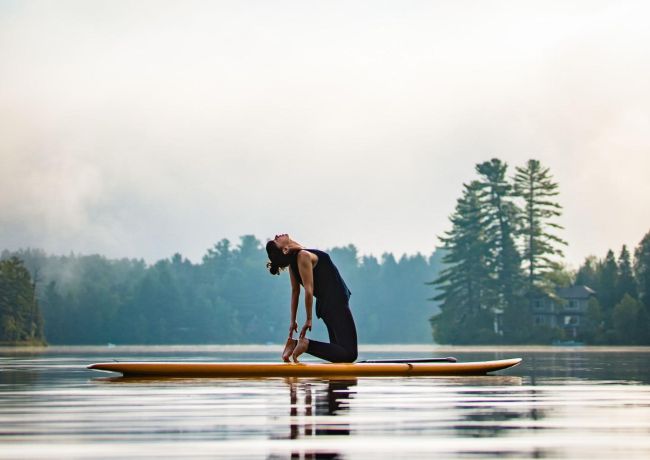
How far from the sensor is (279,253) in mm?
18266

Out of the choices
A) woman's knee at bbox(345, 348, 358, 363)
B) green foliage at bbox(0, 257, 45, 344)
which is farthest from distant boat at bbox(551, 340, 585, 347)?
woman's knee at bbox(345, 348, 358, 363)

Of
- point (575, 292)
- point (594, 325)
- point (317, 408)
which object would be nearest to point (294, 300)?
point (317, 408)

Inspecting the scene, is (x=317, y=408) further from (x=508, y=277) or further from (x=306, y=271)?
(x=508, y=277)

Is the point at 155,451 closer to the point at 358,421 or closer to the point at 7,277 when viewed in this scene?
the point at 358,421

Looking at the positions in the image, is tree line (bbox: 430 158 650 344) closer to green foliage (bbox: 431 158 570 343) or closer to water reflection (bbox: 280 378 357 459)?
green foliage (bbox: 431 158 570 343)

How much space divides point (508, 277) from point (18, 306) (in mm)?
49435

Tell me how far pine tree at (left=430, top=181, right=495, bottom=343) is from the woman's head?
104 m

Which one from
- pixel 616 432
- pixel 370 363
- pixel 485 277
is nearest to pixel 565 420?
pixel 616 432

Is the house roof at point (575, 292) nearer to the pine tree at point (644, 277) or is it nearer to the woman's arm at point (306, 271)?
the pine tree at point (644, 277)

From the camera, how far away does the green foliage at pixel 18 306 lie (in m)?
140

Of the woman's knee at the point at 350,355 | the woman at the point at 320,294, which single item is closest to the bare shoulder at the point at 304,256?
the woman at the point at 320,294

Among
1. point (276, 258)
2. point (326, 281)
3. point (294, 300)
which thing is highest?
point (276, 258)

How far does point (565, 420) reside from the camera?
1046 centimetres

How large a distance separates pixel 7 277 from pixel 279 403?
13769 centimetres
